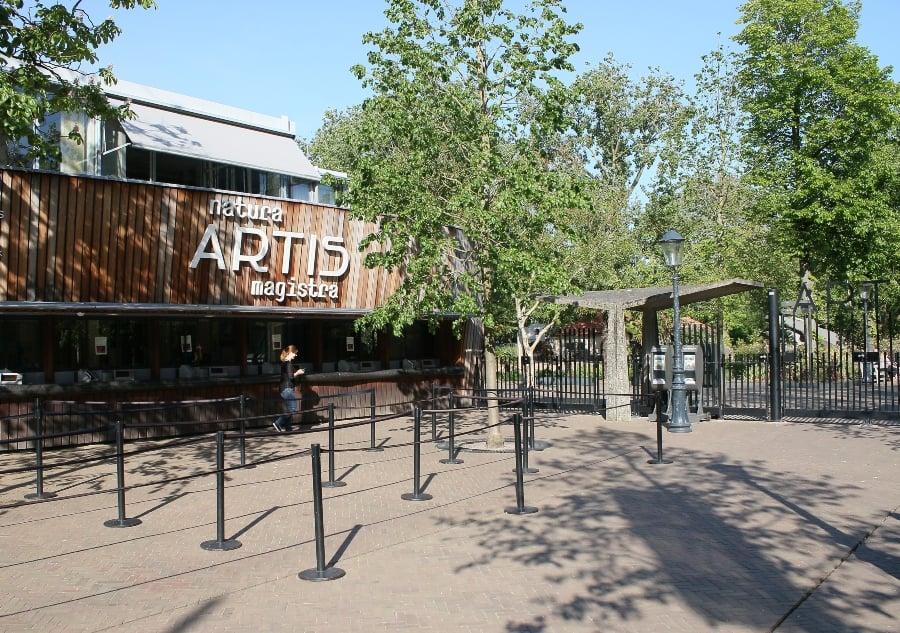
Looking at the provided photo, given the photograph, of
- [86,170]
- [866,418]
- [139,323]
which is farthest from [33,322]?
[866,418]

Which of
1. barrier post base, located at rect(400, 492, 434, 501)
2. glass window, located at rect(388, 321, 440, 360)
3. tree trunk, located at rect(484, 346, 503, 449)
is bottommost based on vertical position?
barrier post base, located at rect(400, 492, 434, 501)

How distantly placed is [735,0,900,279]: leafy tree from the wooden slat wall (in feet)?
59.1

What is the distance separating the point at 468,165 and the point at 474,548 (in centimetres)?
846

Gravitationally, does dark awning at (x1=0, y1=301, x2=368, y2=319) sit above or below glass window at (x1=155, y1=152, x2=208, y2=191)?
below

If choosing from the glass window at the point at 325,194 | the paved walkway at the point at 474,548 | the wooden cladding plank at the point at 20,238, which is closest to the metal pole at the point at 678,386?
the paved walkway at the point at 474,548

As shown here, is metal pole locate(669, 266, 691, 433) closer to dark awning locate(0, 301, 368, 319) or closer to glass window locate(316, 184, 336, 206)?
dark awning locate(0, 301, 368, 319)

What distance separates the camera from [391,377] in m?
20.4

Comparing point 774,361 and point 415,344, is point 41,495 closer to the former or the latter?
point 415,344

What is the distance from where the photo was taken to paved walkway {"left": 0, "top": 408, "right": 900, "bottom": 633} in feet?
20.1

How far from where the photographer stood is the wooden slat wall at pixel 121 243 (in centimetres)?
1372

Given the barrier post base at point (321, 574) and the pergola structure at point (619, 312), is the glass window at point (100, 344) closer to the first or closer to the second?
the pergola structure at point (619, 312)

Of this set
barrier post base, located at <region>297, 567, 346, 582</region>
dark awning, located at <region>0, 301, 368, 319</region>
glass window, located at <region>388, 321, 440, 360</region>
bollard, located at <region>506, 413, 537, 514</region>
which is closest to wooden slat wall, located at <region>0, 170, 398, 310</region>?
dark awning, located at <region>0, 301, 368, 319</region>

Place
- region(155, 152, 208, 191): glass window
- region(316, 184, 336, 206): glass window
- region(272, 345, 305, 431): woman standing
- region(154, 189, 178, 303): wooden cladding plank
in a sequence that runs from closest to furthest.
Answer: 1. region(154, 189, 178, 303): wooden cladding plank
2. region(272, 345, 305, 431): woman standing
3. region(155, 152, 208, 191): glass window
4. region(316, 184, 336, 206): glass window

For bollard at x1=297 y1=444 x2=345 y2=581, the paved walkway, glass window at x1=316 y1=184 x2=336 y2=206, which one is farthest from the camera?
glass window at x1=316 y1=184 x2=336 y2=206
